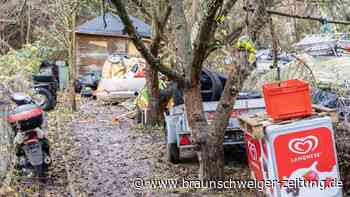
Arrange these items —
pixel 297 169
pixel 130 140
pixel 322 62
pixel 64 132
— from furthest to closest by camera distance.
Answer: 1. pixel 64 132
2. pixel 130 140
3. pixel 322 62
4. pixel 297 169

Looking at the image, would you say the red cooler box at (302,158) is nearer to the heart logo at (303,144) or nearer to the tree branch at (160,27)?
the heart logo at (303,144)

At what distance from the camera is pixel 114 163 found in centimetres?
702

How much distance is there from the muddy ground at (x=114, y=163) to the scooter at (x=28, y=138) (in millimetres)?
226

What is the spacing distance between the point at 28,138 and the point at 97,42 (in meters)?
15.3

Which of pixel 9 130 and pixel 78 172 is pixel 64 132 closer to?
pixel 78 172

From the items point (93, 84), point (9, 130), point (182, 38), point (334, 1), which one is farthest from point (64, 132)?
point (93, 84)

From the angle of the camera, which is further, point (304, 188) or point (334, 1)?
point (334, 1)

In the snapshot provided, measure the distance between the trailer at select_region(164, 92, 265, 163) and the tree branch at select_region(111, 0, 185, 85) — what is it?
107 cm

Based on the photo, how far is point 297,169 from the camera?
4.32 m

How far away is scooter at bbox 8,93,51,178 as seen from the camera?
553 centimetres

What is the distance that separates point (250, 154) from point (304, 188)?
918 millimetres

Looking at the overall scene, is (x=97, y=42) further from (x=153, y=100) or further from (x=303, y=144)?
(x=303, y=144)

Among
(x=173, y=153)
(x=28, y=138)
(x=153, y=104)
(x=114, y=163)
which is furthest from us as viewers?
(x=153, y=104)

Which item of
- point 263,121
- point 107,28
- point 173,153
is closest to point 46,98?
point 173,153
